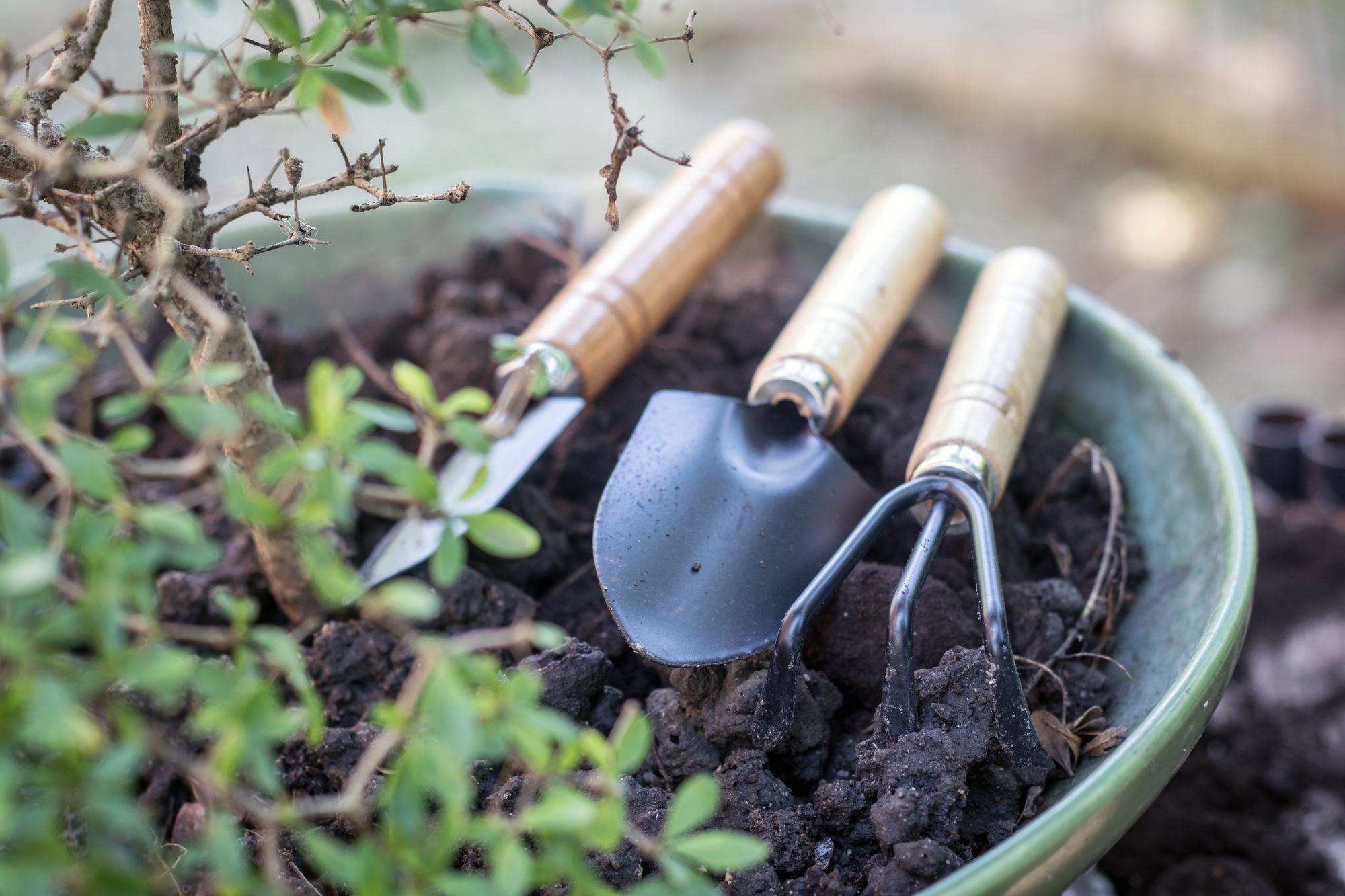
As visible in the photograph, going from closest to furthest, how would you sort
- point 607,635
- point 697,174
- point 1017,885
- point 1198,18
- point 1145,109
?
1. point 1017,885
2. point 607,635
3. point 697,174
4. point 1198,18
5. point 1145,109

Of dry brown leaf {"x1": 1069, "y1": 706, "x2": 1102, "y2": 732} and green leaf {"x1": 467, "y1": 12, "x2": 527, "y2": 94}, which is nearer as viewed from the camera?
green leaf {"x1": 467, "y1": 12, "x2": 527, "y2": 94}

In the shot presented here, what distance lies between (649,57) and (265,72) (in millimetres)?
170

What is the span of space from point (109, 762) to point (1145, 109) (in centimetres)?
243

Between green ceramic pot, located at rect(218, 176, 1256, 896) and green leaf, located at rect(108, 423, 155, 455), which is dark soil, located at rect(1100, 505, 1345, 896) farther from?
green leaf, located at rect(108, 423, 155, 455)

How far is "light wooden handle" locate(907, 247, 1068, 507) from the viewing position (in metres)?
0.69

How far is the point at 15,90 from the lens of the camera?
18.4 inches

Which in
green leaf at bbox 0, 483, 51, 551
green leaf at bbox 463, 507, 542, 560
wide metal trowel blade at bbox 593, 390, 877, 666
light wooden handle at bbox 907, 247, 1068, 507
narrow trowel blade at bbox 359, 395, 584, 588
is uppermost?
green leaf at bbox 0, 483, 51, 551

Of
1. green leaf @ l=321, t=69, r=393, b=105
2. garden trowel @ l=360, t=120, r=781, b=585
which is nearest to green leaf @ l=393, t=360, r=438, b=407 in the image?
green leaf @ l=321, t=69, r=393, b=105

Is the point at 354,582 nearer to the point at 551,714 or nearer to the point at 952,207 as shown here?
the point at 551,714

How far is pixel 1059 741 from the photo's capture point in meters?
0.57

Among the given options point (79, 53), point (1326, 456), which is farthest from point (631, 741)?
point (1326, 456)

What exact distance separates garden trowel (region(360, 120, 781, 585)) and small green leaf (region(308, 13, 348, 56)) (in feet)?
1.03

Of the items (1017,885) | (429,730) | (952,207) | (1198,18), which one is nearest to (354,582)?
(429,730)

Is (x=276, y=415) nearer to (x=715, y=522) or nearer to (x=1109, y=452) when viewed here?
(x=715, y=522)
